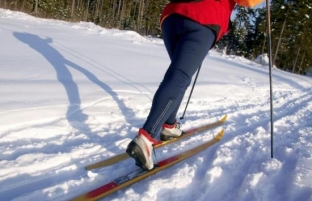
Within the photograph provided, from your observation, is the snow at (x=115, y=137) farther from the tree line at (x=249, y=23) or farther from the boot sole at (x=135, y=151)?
the tree line at (x=249, y=23)

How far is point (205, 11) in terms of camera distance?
205 centimetres

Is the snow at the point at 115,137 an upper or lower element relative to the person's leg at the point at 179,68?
lower

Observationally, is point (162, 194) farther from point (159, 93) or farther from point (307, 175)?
point (307, 175)

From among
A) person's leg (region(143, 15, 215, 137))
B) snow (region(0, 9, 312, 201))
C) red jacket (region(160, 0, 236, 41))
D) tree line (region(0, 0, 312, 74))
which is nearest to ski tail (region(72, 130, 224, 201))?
snow (region(0, 9, 312, 201))

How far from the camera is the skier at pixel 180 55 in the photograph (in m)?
2.00

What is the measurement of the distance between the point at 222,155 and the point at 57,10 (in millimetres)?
35238

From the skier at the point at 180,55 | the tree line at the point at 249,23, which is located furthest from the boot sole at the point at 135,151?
the tree line at the point at 249,23

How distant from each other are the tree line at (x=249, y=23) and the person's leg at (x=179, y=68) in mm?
18050

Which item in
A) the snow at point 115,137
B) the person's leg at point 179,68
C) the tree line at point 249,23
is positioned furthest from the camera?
the tree line at point 249,23

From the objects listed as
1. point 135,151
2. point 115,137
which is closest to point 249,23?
point 115,137

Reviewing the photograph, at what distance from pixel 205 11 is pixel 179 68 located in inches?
16.8

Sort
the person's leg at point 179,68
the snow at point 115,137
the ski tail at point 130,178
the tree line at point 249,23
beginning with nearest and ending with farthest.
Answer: the ski tail at point 130,178, the snow at point 115,137, the person's leg at point 179,68, the tree line at point 249,23

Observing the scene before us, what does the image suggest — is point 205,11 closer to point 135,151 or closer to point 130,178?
point 135,151

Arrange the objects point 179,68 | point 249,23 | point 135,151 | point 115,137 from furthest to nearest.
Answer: point 249,23, point 115,137, point 179,68, point 135,151
